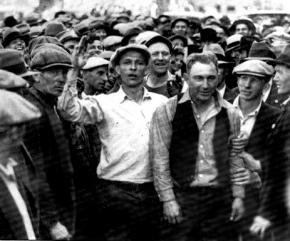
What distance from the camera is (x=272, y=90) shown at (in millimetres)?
5414

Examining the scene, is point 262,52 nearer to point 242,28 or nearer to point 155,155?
point 155,155

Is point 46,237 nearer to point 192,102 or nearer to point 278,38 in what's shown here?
point 192,102

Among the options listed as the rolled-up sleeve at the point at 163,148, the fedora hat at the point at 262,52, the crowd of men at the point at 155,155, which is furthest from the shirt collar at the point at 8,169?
the fedora hat at the point at 262,52

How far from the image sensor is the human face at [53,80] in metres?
4.16

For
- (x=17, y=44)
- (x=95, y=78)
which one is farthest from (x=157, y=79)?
(x=17, y=44)

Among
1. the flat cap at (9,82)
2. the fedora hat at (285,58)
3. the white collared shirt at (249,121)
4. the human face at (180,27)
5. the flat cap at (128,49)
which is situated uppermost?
the flat cap at (9,82)

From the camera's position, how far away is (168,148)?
4102 mm

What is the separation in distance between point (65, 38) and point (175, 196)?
3.95 metres

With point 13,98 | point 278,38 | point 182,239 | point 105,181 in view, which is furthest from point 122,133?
point 278,38

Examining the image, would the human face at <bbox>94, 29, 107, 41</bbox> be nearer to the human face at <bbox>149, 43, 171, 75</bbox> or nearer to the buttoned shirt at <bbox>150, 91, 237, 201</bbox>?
the human face at <bbox>149, 43, 171, 75</bbox>

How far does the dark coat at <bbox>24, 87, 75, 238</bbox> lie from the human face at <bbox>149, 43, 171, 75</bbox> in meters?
1.84

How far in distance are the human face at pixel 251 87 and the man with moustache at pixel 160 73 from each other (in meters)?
1.11

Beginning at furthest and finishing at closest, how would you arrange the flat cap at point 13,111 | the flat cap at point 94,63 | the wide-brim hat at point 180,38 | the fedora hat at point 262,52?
the wide-brim hat at point 180,38
the flat cap at point 94,63
the fedora hat at point 262,52
the flat cap at point 13,111

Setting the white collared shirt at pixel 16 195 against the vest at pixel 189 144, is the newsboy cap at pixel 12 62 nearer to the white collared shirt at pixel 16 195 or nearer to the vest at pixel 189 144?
the vest at pixel 189 144
